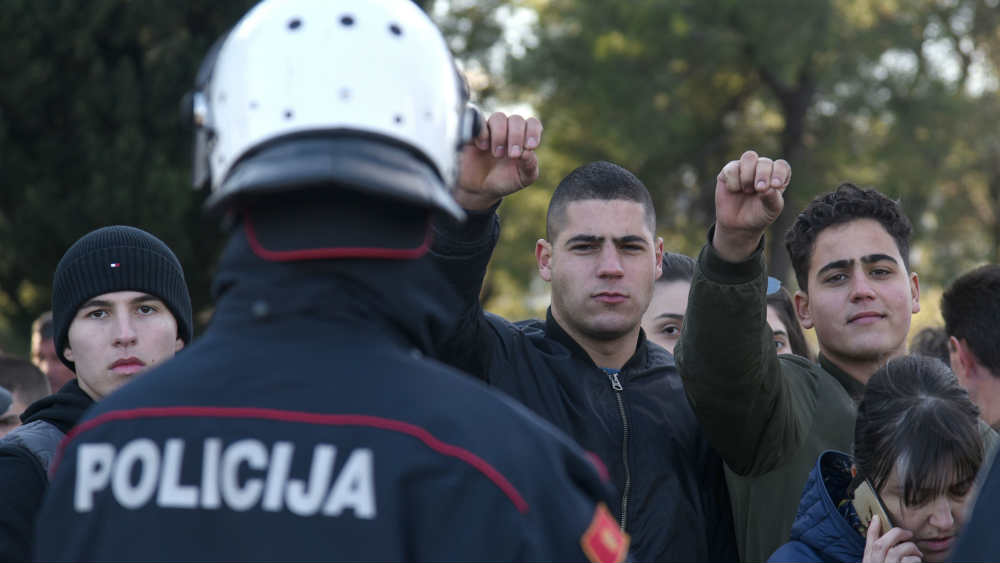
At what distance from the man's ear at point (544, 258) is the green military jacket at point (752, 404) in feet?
2.89

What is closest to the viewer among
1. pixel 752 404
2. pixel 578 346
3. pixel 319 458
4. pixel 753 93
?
pixel 319 458

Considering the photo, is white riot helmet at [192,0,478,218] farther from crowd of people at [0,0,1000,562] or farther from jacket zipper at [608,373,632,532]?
jacket zipper at [608,373,632,532]

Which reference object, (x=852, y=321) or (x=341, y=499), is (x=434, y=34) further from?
(x=852, y=321)

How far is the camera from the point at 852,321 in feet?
14.7

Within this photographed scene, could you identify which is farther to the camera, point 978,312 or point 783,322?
point 783,322

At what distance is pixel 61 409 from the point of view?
150 inches

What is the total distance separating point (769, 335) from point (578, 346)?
0.73m

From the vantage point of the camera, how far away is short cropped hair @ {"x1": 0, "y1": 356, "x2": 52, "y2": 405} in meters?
6.27

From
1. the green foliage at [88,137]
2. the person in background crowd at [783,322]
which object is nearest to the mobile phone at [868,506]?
the person in background crowd at [783,322]

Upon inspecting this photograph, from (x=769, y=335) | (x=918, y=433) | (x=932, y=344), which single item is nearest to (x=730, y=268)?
(x=769, y=335)

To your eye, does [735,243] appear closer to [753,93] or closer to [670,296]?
[670,296]

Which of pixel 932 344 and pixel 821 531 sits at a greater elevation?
pixel 932 344

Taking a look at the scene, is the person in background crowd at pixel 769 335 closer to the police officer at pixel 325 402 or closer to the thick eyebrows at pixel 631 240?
the thick eyebrows at pixel 631 240

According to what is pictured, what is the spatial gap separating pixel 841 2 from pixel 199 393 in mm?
23726
